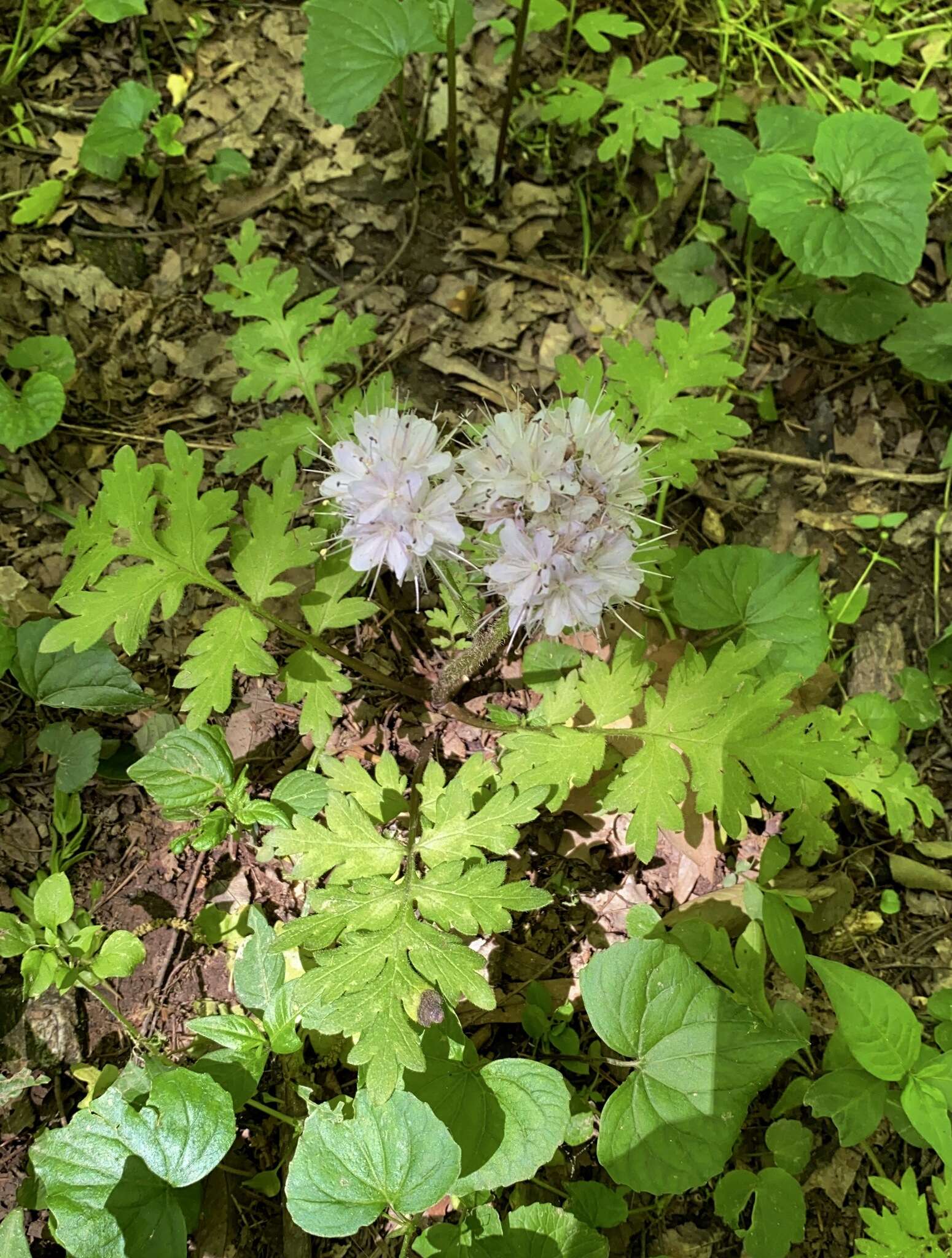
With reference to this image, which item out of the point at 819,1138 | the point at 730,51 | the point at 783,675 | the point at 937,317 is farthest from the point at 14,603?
the point at 730,51

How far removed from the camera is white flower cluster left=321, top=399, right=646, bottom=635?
181cm

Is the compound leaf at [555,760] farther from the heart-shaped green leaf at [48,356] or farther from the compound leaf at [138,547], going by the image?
the heart-shaped green leaf at [48,356]

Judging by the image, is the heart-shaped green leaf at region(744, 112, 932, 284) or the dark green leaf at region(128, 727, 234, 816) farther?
the heart-shaped green leaf at region(744, 112, 932, 284)

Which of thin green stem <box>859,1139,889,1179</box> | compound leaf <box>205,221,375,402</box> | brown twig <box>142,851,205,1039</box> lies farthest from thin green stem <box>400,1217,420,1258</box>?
compound leaf <box>205,221,375,402</box>

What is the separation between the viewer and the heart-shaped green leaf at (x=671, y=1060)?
1979mm

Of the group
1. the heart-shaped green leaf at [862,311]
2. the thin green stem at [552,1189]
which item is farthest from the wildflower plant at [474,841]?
the heart-shaped green leaf at [862,311]

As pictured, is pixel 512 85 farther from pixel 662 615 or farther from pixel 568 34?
pixel 662 615

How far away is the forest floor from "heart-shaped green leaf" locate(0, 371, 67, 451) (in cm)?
16

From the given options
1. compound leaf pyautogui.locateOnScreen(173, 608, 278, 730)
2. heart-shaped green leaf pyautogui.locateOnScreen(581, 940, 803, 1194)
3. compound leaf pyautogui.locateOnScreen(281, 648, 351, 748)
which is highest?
compound leaf pyautogui.locateOnScreen(173, 608, 278, 730)

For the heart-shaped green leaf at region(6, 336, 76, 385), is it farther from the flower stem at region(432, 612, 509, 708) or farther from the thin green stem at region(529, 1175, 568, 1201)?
the thin green stem at region(529, 1175, 568, 1201)

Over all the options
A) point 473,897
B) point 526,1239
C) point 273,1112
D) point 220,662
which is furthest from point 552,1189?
point 220,662

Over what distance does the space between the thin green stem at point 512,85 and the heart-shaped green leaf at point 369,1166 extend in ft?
10.5

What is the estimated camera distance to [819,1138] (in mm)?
2432

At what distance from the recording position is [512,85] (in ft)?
10.5
